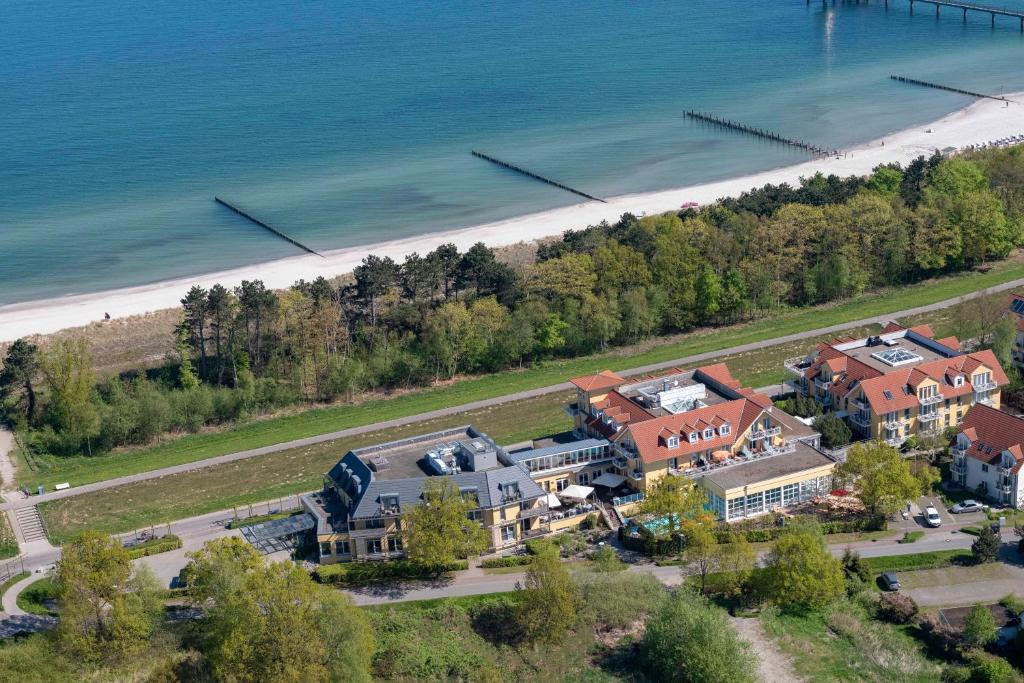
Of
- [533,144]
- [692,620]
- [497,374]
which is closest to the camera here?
[692,620]

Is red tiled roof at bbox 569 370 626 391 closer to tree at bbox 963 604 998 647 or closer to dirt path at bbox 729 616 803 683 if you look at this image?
dirt path at bbox 729 616 803 683

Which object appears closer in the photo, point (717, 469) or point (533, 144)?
point (717, 469)

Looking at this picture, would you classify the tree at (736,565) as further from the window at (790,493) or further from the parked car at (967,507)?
the parked car at (967,507)

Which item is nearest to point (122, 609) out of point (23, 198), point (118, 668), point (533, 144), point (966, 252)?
point (118, 668)

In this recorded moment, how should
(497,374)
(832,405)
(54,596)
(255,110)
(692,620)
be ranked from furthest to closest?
(255,110)
(497,374)
(832,405)
(54,596)
(692,620)

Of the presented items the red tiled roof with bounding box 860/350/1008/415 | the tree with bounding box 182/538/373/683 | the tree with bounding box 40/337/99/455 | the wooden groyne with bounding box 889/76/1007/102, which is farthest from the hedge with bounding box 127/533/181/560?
the wooden groyne with bounding box 889/76/1007/102

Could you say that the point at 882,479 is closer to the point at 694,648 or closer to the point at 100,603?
the point at 694,648

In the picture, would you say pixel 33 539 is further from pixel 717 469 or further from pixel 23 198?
pixel 23 198
